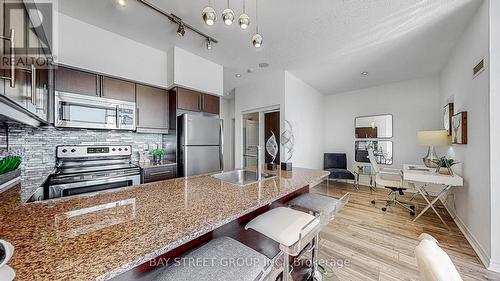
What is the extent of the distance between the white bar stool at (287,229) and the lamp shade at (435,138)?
3177 mm

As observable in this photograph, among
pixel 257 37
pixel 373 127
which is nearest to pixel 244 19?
pixel 257 37

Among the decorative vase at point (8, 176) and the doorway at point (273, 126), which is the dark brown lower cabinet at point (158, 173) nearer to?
the decorative vase at point (8, 176)

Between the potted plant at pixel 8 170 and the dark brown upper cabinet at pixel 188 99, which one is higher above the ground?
the dark brown upper cabinet at pixel 188 99

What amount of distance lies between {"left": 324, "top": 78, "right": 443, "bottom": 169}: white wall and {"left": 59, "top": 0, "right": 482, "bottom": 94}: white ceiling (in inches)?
27.7

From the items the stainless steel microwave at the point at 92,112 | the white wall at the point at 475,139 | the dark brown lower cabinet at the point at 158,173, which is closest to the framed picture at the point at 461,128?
the white wall at the point at 475,139

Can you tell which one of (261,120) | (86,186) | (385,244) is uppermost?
(261,120)

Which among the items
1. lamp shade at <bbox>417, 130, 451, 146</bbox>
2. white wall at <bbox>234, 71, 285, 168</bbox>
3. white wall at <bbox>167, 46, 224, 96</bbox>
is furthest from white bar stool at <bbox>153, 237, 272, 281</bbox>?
lamp shade at <bbox>417, 130, 451, 146</bbox>

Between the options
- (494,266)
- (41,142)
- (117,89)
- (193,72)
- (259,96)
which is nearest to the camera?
(494,266)

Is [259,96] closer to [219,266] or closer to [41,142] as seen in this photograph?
[41,142]

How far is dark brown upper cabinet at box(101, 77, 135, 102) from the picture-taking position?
2447mm

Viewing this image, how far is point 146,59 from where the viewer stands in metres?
2.84

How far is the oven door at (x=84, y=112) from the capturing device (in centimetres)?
211

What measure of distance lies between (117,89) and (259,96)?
8.98 feet

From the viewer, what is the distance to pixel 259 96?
4266 mm
